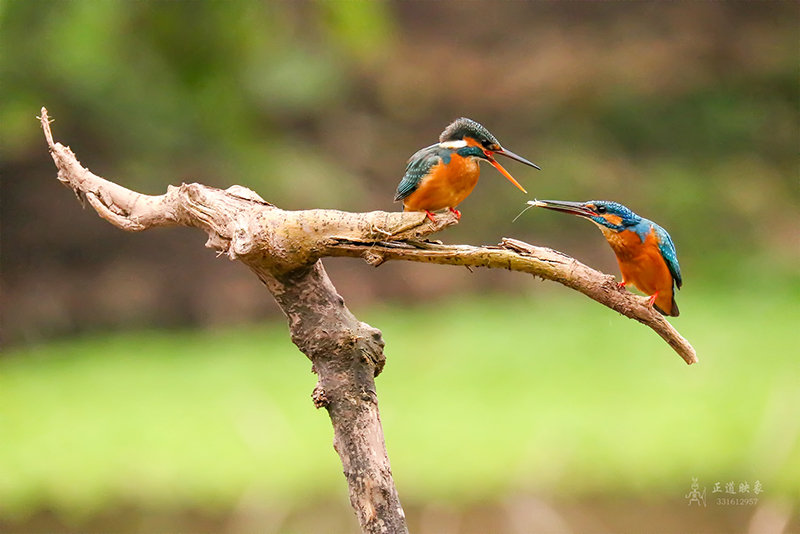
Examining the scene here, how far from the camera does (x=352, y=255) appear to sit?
1792 millimetres

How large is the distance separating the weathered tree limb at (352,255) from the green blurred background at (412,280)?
2144mm

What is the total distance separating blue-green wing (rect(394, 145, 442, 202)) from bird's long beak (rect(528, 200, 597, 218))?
0.23 metres

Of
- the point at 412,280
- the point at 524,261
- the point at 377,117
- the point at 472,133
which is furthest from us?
the point at 377,117

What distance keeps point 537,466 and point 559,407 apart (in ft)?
1.73

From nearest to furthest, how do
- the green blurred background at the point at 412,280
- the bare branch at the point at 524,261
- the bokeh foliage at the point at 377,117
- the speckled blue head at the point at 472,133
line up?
the bare branch at the point at 524,261 → the speckled blue head at the point at 472,133 → the green blurred background at the point at 412,280 → the bokeh foliage at the point at 377,117

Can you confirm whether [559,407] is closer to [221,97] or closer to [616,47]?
[221,97]

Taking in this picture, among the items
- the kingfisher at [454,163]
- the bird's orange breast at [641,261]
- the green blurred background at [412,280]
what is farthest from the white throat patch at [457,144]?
the green blurred background at [412,280]

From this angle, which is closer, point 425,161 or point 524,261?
point 524,261

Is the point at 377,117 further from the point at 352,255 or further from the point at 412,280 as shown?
the point at 352,255

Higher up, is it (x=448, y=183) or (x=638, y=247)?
(x=448, y=183)

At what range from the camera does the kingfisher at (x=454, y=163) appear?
1.94 m

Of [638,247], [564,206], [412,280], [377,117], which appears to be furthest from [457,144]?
[377,117]

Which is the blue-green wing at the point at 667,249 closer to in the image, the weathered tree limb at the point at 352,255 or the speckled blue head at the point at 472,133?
the weathered tree limb at the point at 352,255

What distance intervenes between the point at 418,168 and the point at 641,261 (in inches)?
18.8
